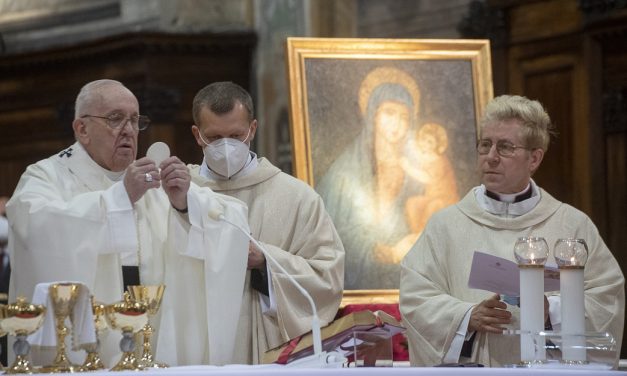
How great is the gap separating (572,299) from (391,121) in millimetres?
3125

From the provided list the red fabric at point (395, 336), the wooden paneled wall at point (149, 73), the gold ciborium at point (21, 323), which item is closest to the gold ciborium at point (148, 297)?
the gold ciborium at point (21, 323)

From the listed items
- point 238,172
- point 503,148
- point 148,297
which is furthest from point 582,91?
point 148,297

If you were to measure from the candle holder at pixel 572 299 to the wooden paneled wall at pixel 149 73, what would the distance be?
697cm

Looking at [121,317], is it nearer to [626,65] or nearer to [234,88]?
[234,88]

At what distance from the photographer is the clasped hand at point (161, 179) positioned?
4.70 meters

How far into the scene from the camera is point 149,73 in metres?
11.1

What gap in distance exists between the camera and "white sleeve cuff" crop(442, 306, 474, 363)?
5.05 metres

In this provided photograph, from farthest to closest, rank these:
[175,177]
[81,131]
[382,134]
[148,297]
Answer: [382,134]
[81,131]
[175,177]
[148,297]

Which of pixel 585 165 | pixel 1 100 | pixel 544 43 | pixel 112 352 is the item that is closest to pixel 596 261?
pixel 112 352

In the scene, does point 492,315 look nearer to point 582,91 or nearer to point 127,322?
point 127,322

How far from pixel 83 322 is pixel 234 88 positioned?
156 cm

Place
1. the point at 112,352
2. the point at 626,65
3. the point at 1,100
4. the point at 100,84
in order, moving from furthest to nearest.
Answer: the point at 1,100
the point at 626,65
the point at 100,84
the point at 112,352

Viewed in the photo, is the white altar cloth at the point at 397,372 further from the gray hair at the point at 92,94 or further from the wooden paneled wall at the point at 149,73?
the wooden paneled wall at the point at 149,73

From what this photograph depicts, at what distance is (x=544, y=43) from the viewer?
378 inches
